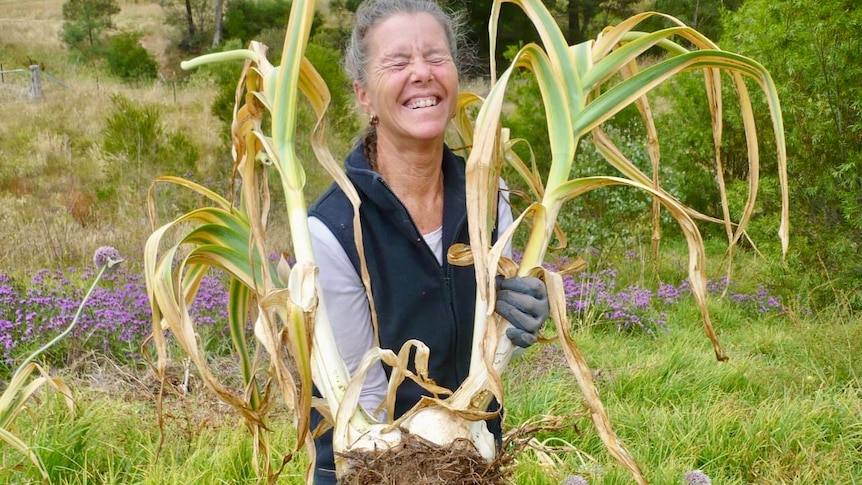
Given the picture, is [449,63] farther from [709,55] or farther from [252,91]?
[709,55]

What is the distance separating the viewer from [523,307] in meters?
1.23

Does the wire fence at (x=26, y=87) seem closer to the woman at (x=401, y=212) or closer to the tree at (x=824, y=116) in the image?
the tree at (x=824, y=116)

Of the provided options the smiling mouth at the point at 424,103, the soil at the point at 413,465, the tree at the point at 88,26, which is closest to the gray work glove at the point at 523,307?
the soil at the point at 413,465

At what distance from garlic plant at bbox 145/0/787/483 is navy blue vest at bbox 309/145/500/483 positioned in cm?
22

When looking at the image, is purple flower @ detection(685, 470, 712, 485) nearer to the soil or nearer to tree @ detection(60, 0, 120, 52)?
the soil

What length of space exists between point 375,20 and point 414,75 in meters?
0.20

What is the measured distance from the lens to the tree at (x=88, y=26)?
20188mm

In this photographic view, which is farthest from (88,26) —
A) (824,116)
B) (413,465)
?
(413,465)

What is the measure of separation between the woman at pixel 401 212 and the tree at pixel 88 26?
68.0 feet

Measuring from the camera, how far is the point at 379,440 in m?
1.18

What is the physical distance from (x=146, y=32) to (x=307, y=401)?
25.9m

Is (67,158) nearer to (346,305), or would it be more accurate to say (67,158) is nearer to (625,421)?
(625,421)

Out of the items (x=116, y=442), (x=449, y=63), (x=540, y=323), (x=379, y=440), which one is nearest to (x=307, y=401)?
(x=379, y=440)

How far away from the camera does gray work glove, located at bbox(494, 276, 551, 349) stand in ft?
4.00
